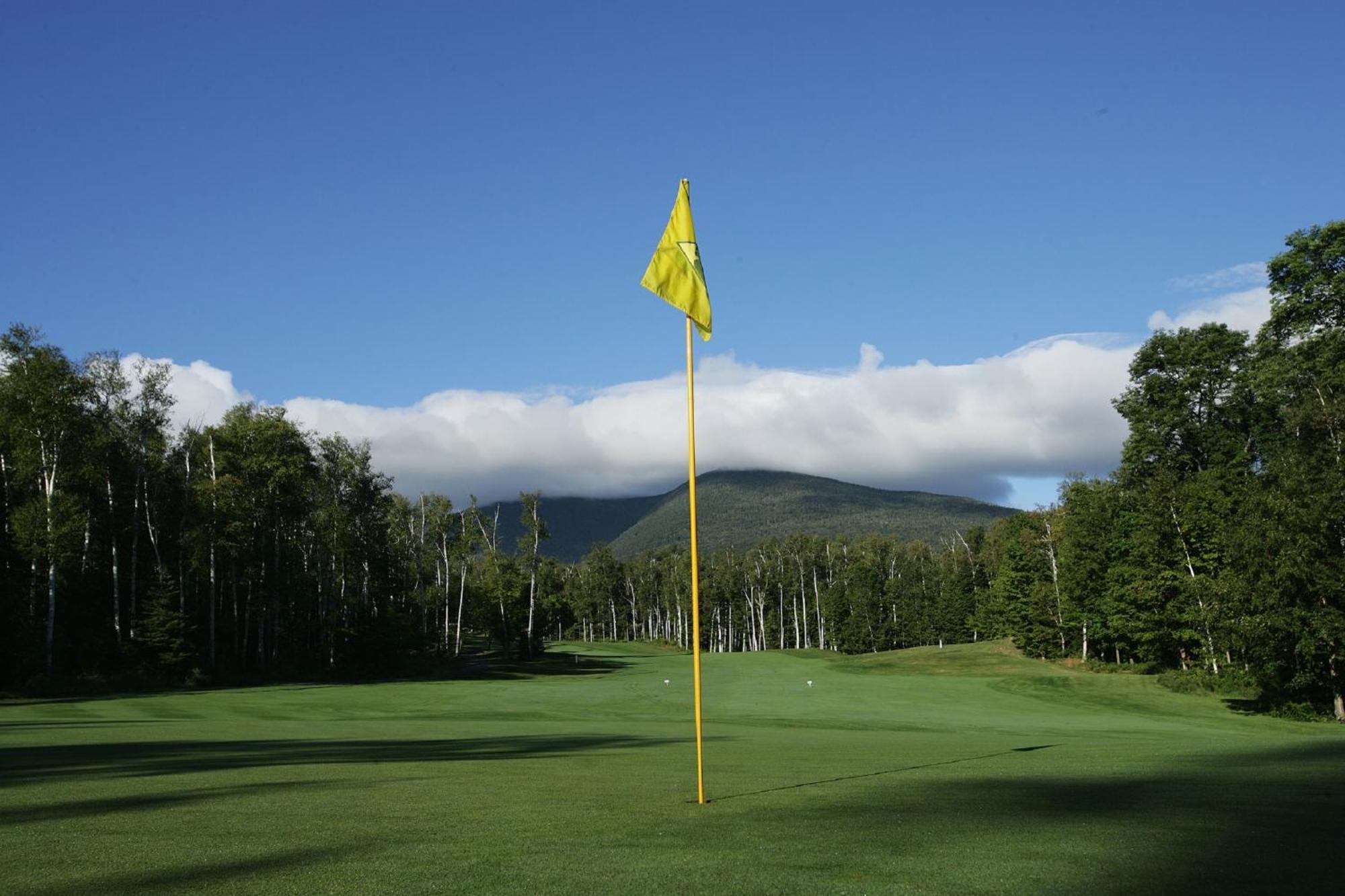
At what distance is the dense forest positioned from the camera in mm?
40594

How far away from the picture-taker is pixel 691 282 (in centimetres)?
1336

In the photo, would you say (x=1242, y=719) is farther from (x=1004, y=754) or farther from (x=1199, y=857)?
(x=1199, y=857)

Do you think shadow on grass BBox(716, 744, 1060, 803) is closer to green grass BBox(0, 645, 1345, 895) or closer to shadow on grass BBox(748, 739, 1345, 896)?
green grass BBox(0, 645, 1345, 895)

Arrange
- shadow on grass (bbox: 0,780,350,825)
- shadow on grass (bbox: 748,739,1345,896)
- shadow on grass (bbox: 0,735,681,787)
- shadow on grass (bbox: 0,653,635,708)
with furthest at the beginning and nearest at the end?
shadow on grass (bbox: 0,653,635,708) < shadow on grass (bbox: 0,735,681,787) < shadow on grass (bbox: 0,780,350,825) < shadow on grass (bbox: 748,739,1345,896)

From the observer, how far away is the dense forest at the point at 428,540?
4059 centimetres

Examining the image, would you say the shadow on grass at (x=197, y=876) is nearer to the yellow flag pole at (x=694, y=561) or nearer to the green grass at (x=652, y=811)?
the green grass at (x=652, y=811)

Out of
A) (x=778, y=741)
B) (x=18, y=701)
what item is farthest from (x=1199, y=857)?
(x=18, y=701)

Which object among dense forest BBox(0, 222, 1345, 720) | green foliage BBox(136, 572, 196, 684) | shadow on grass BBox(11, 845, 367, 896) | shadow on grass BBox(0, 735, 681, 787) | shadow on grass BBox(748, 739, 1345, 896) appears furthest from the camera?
green foliage BBox(136, 572, 196, 684)

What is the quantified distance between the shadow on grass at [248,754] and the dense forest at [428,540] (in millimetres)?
28637

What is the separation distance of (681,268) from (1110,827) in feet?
28.1

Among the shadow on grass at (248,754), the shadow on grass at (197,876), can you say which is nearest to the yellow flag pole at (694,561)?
the shadow on grass at (197,876)

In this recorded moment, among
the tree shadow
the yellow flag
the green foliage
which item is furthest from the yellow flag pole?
the tree shadow

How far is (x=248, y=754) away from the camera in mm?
20500

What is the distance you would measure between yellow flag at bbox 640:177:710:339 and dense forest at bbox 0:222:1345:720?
34.4m
